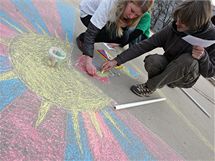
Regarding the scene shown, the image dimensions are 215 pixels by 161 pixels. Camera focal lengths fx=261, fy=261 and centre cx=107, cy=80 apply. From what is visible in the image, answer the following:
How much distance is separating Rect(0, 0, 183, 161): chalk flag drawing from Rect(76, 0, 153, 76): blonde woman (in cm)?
22

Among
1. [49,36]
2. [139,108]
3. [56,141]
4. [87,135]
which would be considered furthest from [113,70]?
[56,141]

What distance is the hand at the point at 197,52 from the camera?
6.07 feet

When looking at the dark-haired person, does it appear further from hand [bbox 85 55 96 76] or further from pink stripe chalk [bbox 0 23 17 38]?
pink stripe chalk [bbox 0 23 17 38]

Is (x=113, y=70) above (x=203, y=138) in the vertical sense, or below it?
above

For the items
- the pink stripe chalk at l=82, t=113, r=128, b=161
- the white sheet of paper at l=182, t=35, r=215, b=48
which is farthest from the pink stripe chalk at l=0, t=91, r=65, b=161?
the white sheet of paper at l=182, t=35, r=215, b=48

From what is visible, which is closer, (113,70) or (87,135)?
(87,135)

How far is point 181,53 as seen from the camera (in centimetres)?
210

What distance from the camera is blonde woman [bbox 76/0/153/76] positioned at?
1.93 meters

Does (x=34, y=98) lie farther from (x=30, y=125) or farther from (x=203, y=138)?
(x=203, y=138)

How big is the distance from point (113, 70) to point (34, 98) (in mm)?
958

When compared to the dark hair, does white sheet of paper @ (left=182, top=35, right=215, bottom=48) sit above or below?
below

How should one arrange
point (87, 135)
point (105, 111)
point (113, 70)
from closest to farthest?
point (87, 135)
point (105, 111)
point (113, 70)

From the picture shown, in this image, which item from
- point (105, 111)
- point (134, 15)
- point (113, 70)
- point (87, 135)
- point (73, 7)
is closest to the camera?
point (87, 135)

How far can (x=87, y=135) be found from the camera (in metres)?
1.51
